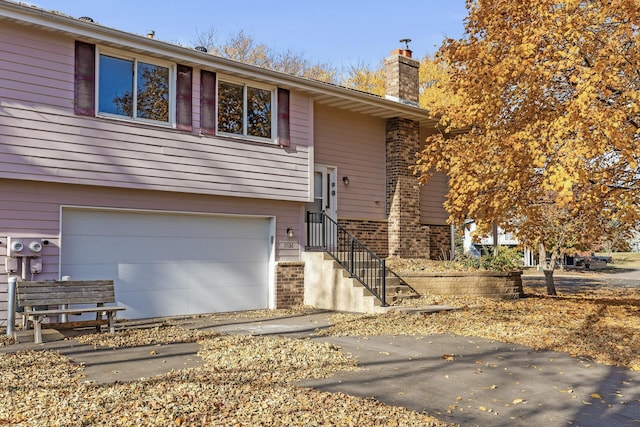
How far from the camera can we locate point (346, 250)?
14.6 metres

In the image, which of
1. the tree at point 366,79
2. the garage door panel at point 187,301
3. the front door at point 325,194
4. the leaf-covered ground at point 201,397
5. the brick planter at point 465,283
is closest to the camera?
the leaf-covered ground at point 201,397

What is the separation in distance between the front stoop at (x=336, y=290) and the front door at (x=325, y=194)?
49.0 inches

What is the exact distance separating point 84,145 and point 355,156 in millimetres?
7254

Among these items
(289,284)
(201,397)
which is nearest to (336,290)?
(289,284)

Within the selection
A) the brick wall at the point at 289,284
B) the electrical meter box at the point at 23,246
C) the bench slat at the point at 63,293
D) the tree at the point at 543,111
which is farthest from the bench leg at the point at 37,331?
the tree at the point at 543,111

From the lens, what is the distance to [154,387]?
5.61m

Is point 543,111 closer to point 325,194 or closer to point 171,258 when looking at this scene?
point 325,194

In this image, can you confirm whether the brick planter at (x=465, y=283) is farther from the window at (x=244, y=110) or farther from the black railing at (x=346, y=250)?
the window at (x=244, y=110)

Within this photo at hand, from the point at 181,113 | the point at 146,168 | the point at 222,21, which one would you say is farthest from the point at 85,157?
the point at 222,21

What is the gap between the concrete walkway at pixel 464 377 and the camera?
5176 mm

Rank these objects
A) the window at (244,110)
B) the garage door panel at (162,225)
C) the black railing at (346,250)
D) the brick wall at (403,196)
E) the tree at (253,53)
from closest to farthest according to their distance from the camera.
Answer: the garage door panel at (162,225) < the window at (244,110) < the black railing at (346,250) < the brick wall at (403,196) < the tree at (253,53)

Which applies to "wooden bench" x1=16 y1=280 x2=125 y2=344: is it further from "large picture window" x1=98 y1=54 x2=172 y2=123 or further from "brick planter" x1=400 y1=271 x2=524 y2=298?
"brick planter" x1=400 y1=271 x2=524 y2=298

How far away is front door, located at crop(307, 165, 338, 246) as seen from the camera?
14.4m

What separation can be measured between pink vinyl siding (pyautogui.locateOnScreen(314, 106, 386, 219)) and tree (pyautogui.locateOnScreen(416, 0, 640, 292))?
3.34 metres
